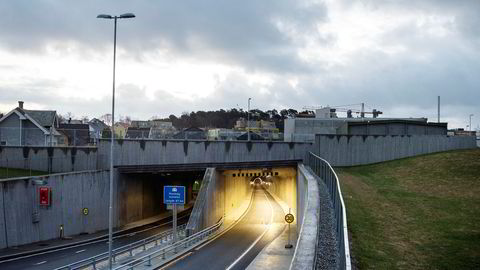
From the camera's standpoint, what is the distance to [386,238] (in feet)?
61.0

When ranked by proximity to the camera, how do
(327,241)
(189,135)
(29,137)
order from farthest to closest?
(29,137) < (189,135) < (327,241)

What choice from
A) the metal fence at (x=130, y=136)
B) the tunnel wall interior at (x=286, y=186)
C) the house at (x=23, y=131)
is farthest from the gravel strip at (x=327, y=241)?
the house at (x=23, y=131)

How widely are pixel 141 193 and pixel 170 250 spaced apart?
23.8 metres

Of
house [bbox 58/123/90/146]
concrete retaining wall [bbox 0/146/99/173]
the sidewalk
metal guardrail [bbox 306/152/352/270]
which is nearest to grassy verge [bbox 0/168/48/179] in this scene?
concrete retaining wall [bbox 0/146/99/173]

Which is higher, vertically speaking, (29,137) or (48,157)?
(29,137)

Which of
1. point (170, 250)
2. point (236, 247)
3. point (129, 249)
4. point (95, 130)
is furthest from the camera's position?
point (95, 130)

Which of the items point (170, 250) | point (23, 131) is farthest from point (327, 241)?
point (23, 131)

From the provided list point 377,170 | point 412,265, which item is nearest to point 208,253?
point 412,265

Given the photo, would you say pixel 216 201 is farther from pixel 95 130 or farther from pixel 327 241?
pixel 95 130

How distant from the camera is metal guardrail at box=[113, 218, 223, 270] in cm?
2440

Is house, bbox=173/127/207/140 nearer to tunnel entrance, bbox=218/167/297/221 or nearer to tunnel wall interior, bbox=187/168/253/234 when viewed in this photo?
tunnel wall interior, bbox=187/168/253/234

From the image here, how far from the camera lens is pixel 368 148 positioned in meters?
52.8

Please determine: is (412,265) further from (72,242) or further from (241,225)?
(241,225)

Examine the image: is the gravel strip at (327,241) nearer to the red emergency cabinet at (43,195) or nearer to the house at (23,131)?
the red emergency cabinet at (43,195)
